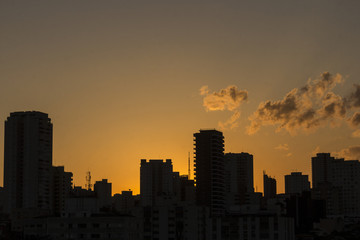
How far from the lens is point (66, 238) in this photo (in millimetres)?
179500

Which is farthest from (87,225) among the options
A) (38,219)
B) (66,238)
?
(38,219)

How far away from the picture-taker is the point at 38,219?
193625 mm

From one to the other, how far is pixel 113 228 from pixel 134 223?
9.58 m

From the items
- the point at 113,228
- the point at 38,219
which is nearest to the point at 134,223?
the point at 113,228

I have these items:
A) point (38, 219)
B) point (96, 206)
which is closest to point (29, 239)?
point (38, 219)

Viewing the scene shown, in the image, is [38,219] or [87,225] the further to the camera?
[38,219]

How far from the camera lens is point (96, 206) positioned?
189 m

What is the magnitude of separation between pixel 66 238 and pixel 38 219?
16.8 metres

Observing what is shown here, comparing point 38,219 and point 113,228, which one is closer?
point 113,228

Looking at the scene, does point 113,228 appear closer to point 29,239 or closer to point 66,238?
point 66,238

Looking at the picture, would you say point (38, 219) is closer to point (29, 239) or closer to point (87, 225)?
point (29, 239)

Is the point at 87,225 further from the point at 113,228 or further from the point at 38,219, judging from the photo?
the point at 38,219

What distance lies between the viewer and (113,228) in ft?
581

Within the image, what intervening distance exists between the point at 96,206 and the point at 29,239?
18.7 meters
